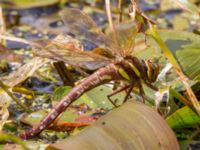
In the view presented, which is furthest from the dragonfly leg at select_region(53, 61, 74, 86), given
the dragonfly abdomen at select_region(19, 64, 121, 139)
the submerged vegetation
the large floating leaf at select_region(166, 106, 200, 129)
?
the large floating leaf at select_region(166, 106, 200, 129)

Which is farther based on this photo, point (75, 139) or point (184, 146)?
point (184, 146)

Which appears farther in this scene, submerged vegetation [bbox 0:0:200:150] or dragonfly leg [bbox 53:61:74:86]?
dragonfly leg [bbox 53:61:74:86]

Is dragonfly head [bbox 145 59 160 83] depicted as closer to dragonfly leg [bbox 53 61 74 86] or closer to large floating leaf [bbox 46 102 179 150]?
large floating leaf [bbox 46 102 179 150]

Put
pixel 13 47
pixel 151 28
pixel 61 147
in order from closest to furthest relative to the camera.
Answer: pixel 61 147 → pixel 151 28 → pixel 13 47

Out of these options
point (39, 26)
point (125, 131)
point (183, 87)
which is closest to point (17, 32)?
point (39, 26)

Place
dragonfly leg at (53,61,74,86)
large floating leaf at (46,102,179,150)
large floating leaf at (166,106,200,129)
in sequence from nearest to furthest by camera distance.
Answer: large floating leaf at (46,102,179,150) < large floating leaf at (166,106,200,129) < dragonfly leg at (53,61,74,86)

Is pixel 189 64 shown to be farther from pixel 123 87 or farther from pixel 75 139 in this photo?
pixel 75 139
